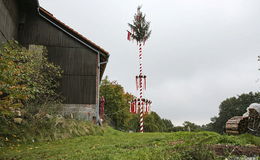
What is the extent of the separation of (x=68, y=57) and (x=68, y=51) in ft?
1.50

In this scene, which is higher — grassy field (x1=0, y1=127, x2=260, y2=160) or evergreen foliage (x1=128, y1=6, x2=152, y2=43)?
evergreen foliage (x1=128, y1=6, x2=152, y2=43)

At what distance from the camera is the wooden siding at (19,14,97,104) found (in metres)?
16.7

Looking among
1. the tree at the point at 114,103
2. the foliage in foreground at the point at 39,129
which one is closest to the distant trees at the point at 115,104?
the tree at the point at 114,103

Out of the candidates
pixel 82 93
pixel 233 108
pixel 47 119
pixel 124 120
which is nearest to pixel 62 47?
pixel 82 93

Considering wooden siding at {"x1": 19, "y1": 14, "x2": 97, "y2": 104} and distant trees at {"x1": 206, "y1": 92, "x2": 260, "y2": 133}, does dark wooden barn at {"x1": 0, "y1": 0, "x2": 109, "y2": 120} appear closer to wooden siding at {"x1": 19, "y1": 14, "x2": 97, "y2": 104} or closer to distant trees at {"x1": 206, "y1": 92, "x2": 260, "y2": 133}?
wooden siding at {"x1": 19, "y1": 14, "x2": 97, "y2": 104}

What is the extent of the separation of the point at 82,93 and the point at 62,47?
366 cm

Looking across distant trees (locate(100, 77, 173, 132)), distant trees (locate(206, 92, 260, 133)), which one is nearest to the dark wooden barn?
distant trees (locate(100, 77, 173, 132))

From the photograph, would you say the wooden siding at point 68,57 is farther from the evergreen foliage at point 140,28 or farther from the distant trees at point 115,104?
the distant trees at point 115,104

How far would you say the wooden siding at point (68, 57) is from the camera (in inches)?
656

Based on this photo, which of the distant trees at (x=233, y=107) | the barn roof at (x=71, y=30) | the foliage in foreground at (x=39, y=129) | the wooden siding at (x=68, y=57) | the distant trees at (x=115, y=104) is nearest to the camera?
the foliage in foreground at (x=39, y=129)

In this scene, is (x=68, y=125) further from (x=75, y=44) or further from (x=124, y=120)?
(x=124, y=120)

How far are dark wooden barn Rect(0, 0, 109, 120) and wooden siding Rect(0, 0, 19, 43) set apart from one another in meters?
0.13

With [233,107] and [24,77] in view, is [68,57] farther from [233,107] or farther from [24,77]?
[233,107]

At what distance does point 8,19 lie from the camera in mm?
14688
